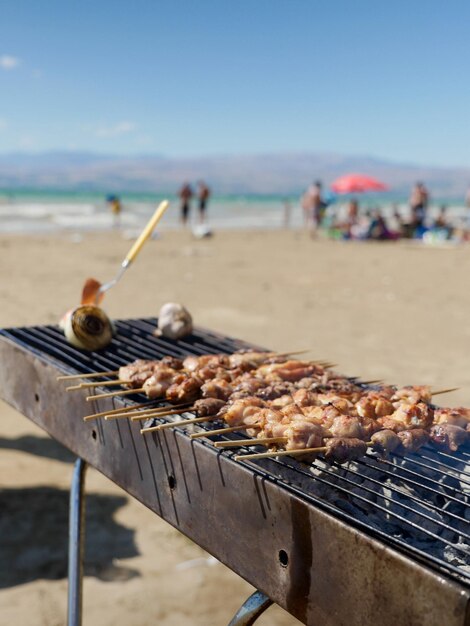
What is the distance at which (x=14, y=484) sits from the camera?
5141 mm

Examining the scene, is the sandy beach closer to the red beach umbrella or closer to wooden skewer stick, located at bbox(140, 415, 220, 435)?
wooden skewer stick, located at bbox(140, 415, 220, 435)

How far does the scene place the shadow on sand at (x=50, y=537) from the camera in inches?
163

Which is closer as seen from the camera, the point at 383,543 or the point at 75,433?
the point at 383,543

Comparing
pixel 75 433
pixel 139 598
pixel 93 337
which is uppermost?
pixel 93 337

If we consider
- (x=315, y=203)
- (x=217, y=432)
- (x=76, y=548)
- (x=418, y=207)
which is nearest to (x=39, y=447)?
(x=76, y=548)

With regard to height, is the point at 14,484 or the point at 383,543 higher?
the point at 383,543

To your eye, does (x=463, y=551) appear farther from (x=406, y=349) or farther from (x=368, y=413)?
(x=406, y=349)

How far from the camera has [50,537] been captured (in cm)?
447

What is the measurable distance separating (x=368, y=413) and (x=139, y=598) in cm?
215

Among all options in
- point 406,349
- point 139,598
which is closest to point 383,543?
point 139,598

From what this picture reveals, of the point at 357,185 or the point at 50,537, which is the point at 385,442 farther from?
the point at 357,185

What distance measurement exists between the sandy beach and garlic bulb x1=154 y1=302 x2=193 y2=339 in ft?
5.07

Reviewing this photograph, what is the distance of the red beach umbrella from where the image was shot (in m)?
25.7

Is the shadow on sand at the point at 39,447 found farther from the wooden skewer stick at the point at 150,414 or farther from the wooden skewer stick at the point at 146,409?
the wooden skewer stick at the point at 150,414
